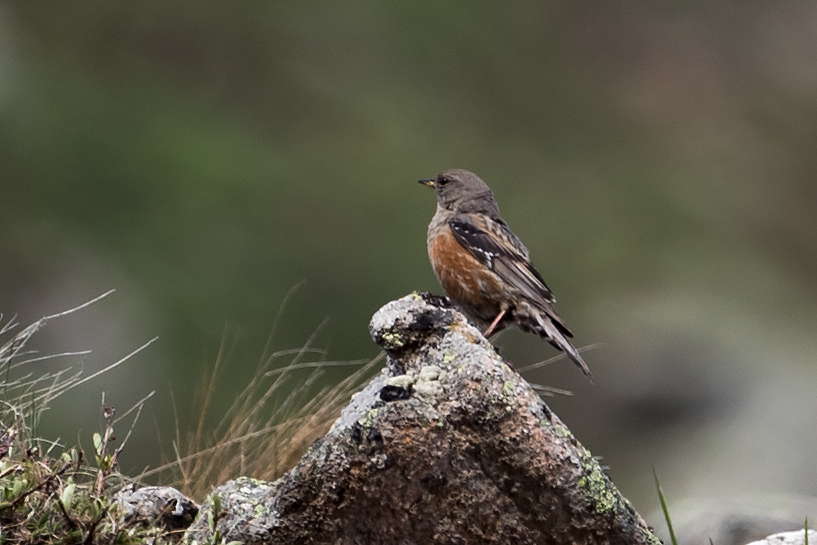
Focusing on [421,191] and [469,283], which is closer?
[469,283]

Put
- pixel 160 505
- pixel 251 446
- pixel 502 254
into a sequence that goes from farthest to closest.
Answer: pixel 502 254 → pixel 251 446 → pixel 160 505

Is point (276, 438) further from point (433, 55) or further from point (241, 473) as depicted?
point (433, 55)

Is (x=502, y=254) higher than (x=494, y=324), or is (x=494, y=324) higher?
(x=502, y=254)

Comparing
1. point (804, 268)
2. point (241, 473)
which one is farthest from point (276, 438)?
point (804, 268)

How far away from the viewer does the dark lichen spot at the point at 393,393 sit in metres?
4.32

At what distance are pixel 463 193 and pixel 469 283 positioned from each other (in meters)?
1.17

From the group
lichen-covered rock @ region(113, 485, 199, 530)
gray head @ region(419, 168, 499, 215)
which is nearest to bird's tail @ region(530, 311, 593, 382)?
gray head @ region(419, 168, 499, 215)

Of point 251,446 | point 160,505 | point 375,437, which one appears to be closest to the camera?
point 375,437

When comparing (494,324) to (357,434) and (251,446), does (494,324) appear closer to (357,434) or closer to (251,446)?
(251,446)

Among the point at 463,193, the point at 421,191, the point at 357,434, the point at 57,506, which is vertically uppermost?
the point at 421,191

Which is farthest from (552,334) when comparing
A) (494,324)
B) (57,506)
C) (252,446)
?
(57,506)

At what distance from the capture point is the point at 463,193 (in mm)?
8352

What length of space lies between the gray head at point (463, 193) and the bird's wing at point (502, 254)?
185 mm

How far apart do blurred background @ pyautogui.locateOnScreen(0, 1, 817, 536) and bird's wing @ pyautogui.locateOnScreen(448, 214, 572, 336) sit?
395cm
